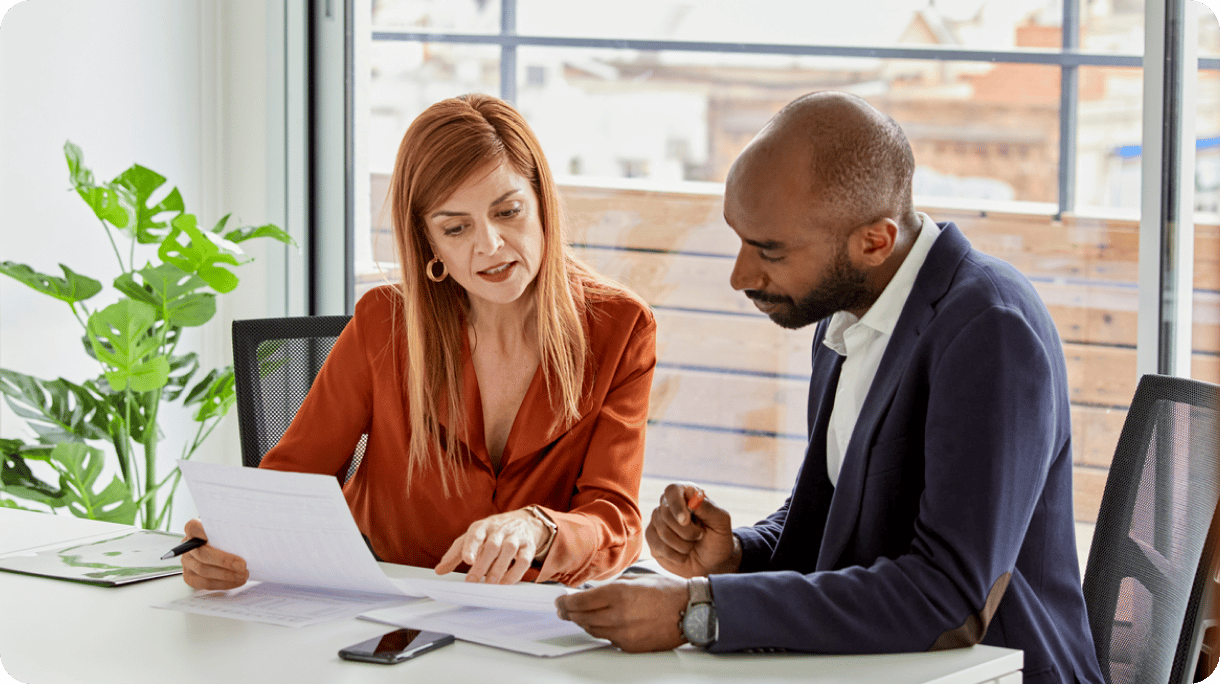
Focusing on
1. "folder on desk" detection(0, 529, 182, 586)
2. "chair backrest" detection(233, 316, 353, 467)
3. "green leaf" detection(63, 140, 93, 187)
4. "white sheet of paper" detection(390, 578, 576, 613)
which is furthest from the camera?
"green leaf" detection(63, 140, 93, 187)

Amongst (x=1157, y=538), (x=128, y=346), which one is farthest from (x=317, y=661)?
(x=128, y=346)

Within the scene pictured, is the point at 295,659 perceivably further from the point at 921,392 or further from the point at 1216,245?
the point at 1216,245

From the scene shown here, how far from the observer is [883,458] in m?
1.21

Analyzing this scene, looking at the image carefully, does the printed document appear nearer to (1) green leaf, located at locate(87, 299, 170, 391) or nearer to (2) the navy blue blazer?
(2) the navy blue blazer

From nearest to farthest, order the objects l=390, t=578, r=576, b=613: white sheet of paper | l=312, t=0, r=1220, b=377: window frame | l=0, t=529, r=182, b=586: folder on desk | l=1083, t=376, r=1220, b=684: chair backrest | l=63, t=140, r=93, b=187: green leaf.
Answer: l=390, t=578, r=576, b=613: white sheet of paper < l=1083, t=376, r=1220, b=684: chair backrest < l=0, t=529, r=182, b=586: folder on desk < l=63, t=140, r=93, b=187: green leaf < l=312, t=0, r=1220, b=377: window frame

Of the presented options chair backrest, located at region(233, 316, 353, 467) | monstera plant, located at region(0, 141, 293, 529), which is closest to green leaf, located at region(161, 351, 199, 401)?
monstera plant, located at region(0, 141, 293, 529)

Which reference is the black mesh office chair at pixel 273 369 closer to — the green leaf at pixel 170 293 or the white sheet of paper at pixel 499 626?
the green leaf at pixel 170 293

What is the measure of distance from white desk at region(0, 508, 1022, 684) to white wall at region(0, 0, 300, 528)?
71.6 inches

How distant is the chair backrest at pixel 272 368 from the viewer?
2.09m

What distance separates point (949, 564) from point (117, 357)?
2.14 meters

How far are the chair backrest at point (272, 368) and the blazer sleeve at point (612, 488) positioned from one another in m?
0.55

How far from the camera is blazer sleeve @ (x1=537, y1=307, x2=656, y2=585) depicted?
1.55m

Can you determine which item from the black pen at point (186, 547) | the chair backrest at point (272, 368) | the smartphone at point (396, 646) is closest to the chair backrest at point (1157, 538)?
the smartphone at point (396, 646)

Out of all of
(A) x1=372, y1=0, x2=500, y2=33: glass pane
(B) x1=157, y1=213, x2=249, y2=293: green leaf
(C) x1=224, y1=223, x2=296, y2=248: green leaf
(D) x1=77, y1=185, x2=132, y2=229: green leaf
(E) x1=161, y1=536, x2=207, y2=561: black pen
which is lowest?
(E) x1=161, y1=536, x2=207, y2=561: black pen
